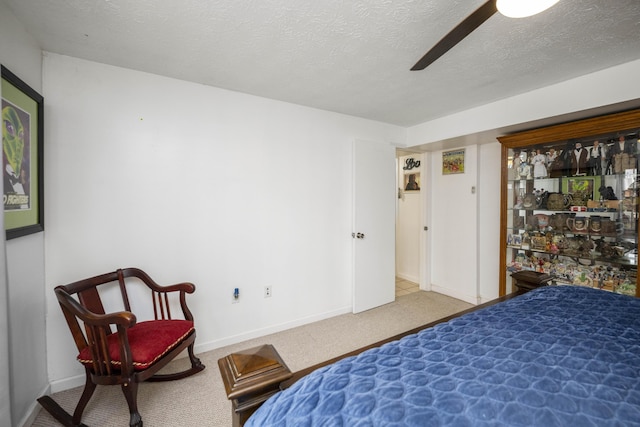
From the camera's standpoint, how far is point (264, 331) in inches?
109

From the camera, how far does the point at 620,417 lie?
727mm

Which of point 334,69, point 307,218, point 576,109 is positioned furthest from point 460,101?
point 307,218

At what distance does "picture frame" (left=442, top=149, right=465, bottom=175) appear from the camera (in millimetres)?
3746

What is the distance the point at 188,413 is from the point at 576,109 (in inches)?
149

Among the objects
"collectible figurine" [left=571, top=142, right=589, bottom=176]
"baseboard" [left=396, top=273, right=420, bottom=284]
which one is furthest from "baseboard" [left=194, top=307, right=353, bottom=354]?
"collectible figurine" [left=571, top=142, right=589, bottom=176]

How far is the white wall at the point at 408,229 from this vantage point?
14.8ft

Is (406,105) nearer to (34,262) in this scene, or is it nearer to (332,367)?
(332,367)

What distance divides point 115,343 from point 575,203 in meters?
4.05

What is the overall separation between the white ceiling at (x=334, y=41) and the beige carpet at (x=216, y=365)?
245cm

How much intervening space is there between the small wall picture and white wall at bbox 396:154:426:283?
0.05 m

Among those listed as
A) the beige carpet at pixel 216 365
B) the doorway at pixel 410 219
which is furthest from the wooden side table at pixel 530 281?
the doorway at pixel 410 219

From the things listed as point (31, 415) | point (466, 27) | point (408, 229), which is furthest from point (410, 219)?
point (31, 415)

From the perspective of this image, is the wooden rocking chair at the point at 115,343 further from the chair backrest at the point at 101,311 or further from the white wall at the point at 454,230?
the white wall at the point at 454,230

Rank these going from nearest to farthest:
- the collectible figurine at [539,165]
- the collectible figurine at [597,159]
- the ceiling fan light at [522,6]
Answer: the ceiling fan light at [522,6] < the collectible figurine at [597,159] < the collectible figurine at [539,165]
